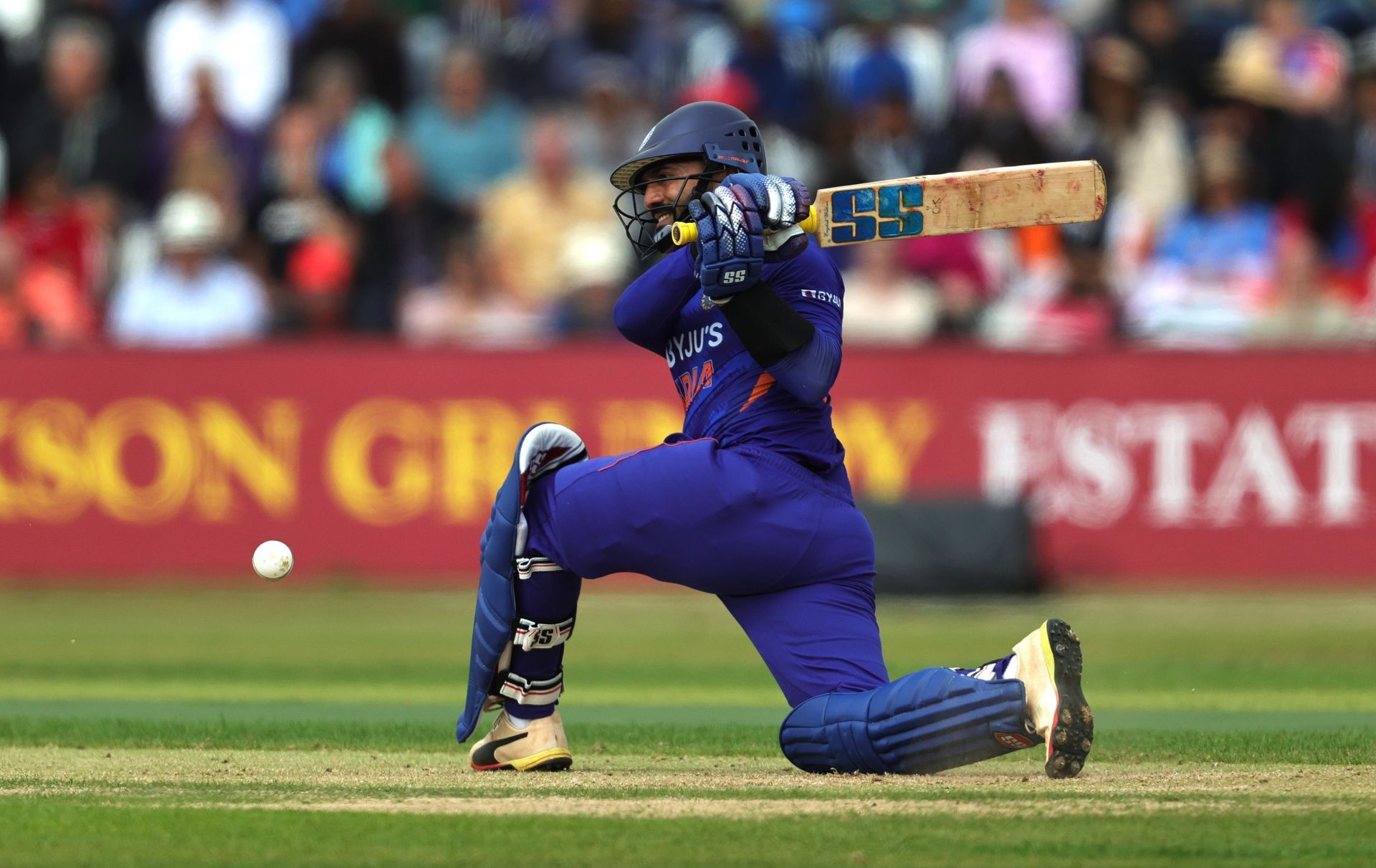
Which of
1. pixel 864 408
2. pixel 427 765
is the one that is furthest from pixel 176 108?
pixel 427 765

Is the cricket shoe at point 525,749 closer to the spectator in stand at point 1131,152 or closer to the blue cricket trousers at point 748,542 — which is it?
the blue cricket trousers at point 748,542

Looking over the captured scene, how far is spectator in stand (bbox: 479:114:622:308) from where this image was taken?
1584cm

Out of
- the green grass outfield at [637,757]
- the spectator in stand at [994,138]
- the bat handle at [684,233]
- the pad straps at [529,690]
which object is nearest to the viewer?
the green grass outfield at [637,757]

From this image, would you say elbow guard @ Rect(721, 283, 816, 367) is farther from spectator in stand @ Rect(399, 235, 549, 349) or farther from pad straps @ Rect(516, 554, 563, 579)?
spectator in stand @ Rect(399, 235, 549, 349)

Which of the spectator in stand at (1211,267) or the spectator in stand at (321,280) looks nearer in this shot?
the spectator in stand at (1211,267)

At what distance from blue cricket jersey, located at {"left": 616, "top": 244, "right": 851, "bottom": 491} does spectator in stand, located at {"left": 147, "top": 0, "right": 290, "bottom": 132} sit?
11637 mm

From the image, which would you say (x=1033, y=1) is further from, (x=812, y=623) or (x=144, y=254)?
(x=812, y=623)

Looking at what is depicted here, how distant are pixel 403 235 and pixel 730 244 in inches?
427

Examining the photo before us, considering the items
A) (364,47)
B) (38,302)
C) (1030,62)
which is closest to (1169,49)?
(1030,62)

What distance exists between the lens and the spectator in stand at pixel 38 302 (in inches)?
600

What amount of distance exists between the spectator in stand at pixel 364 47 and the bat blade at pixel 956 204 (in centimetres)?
1149

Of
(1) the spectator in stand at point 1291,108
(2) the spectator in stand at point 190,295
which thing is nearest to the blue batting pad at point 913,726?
(2) the spectator in stand at point 190,295

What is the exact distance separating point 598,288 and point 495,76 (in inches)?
114

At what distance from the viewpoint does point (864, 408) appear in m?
14.4
